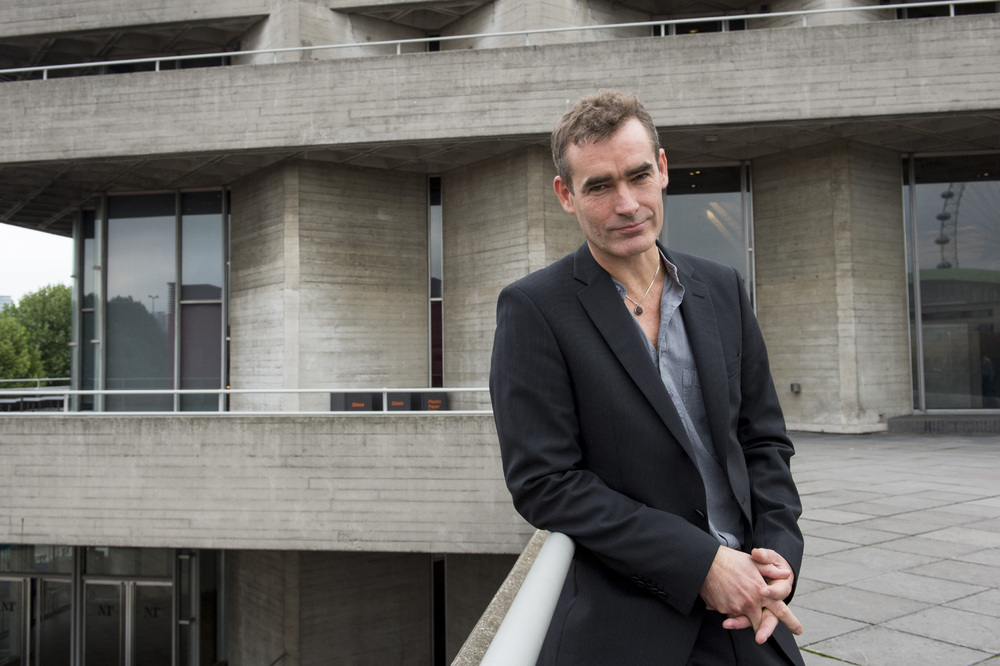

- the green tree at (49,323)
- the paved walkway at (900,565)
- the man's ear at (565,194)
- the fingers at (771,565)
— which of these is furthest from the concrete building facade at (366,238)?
the green tree at (49,323)

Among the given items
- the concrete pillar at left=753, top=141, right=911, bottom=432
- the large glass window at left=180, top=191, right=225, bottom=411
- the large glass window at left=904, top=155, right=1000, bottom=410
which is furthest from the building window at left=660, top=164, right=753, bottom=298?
the large glass window at left=180, top=191, right=225, bottom=411

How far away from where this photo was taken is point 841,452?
11625mm

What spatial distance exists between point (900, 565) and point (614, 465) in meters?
4.58

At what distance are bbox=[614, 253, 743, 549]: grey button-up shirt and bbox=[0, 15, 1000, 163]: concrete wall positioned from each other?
12002mm

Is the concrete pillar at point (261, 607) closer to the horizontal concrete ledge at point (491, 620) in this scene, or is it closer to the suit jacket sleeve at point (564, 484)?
the horizontal concrete ledge at point (491, 620)

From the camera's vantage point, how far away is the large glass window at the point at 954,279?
15.0m

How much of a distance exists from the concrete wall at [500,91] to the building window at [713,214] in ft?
10.5

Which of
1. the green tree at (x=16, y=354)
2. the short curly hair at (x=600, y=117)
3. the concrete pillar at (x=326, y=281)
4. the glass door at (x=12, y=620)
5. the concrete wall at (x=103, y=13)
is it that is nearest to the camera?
the short curly hair at (x=600, y=117)

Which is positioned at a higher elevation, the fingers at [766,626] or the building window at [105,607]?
the fingers at [766,626]

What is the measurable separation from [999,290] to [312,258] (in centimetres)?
1404

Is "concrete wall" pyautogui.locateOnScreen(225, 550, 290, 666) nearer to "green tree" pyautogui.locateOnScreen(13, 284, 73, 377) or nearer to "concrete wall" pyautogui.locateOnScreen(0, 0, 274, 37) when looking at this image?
"concrete wall" pyautogui.locateOnScreen(0, 0, 274, 37)

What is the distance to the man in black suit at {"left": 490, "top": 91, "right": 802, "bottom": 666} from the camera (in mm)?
1436

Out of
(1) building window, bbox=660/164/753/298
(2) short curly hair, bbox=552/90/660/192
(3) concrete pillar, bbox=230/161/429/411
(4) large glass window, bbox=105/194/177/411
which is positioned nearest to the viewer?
(2) short curly hair, bbox=552/90/660/192

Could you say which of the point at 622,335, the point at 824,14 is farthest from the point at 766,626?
the point at 824,14
